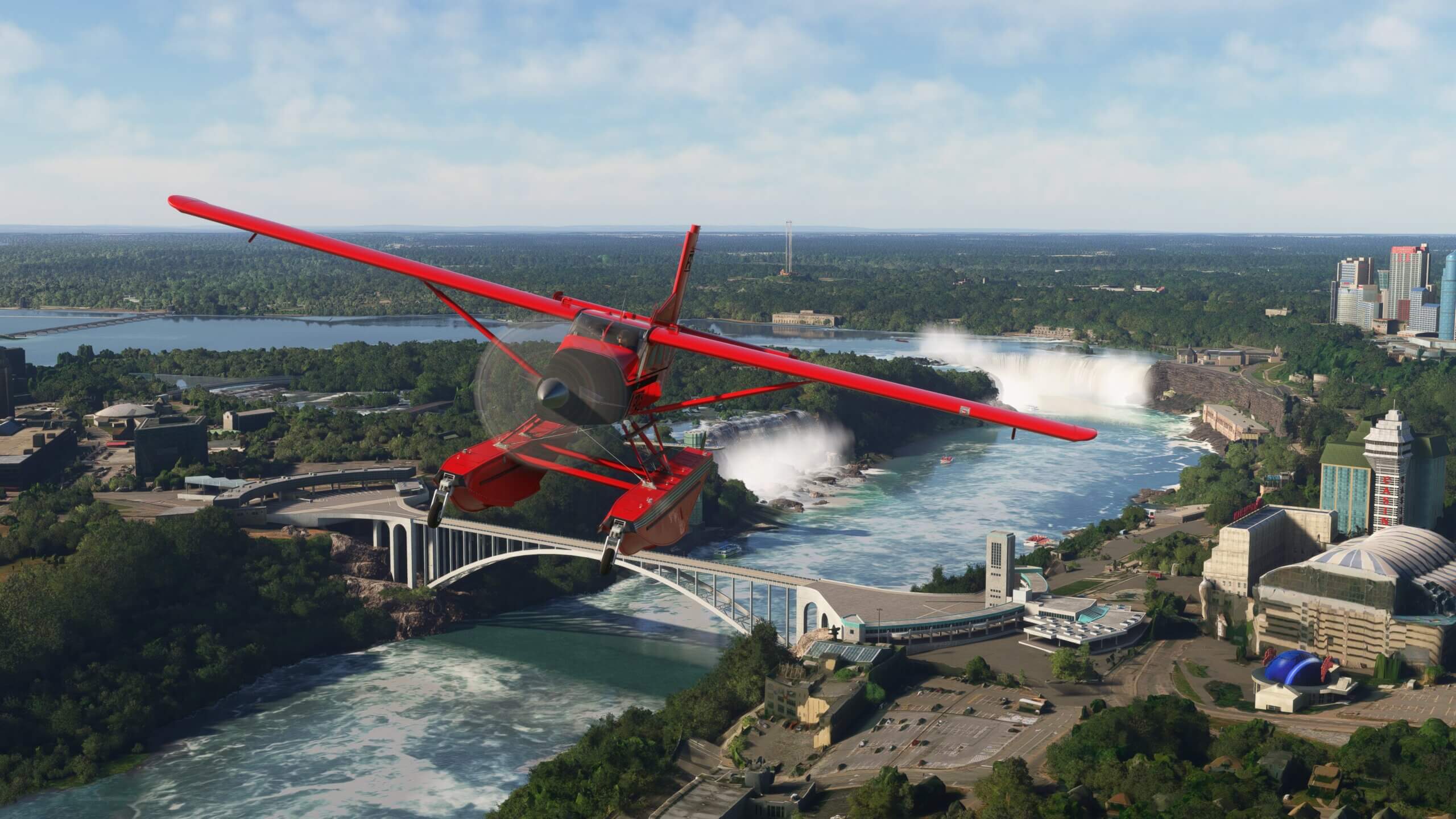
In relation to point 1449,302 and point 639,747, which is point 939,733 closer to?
point 639,747

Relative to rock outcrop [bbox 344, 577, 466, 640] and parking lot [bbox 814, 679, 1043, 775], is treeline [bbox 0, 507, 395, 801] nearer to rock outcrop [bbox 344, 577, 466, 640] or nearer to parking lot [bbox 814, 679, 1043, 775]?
rock outcrop [bbox 344, 577, 466, 640]

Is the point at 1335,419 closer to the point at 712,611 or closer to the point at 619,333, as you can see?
the point at 712,611

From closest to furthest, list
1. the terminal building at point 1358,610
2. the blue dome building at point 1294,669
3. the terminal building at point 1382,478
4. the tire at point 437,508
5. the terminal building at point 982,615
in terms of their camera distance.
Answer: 1. the tire at point 437,508
2. the blue dome building at point 1294,669
3. the terminal building at point 1358,610
4. the terminal building at point 982,615
5. the terminal building at point 1382,478

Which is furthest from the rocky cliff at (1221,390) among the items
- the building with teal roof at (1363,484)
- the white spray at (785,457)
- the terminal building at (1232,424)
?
the building with teal roof at (1363,484)

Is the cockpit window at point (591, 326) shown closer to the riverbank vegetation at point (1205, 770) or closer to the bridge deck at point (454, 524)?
the riverbank vegetation at point (1205, 770)

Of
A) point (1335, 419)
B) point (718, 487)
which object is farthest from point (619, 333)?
point (1335, 419)

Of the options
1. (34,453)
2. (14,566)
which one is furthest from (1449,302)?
(14,566)

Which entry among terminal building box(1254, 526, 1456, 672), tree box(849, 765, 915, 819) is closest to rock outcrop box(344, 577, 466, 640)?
tree box(849, 765, 915, 819)
